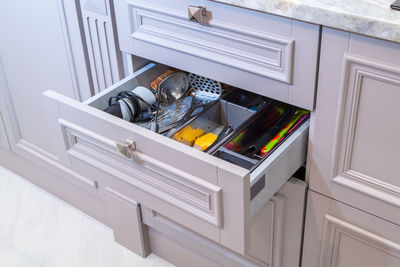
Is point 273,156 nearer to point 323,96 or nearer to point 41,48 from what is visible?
point 323,96

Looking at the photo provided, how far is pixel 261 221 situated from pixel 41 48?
0.78 meters

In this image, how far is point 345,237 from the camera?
1.20 meters

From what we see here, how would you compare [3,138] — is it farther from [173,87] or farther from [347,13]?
[347,13]

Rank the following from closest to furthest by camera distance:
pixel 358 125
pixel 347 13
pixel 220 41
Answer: pixel 347 13 < pixel 358 125 < pixel 220 41

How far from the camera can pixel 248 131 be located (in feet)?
3.92

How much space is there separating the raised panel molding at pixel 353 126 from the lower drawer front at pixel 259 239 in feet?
0.40

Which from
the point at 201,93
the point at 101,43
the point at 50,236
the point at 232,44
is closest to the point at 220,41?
the point at 232,44

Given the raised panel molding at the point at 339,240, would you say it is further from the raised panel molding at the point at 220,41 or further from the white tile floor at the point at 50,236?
the white tile floor at the point at 50,236

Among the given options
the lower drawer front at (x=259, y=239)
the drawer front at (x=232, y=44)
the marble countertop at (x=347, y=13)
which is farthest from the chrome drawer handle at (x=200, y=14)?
the lower drawer front at (x=259, y=239)

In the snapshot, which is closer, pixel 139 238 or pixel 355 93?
pixel 355 93

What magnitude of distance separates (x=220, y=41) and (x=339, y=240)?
0.49 metres

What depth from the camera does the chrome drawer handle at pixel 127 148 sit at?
3.58 ft

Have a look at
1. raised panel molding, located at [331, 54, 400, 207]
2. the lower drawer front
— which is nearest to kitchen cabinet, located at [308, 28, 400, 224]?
raised panel molding, located at [331, 54, 400, 207]

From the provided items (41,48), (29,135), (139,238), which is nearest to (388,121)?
(139,238)
